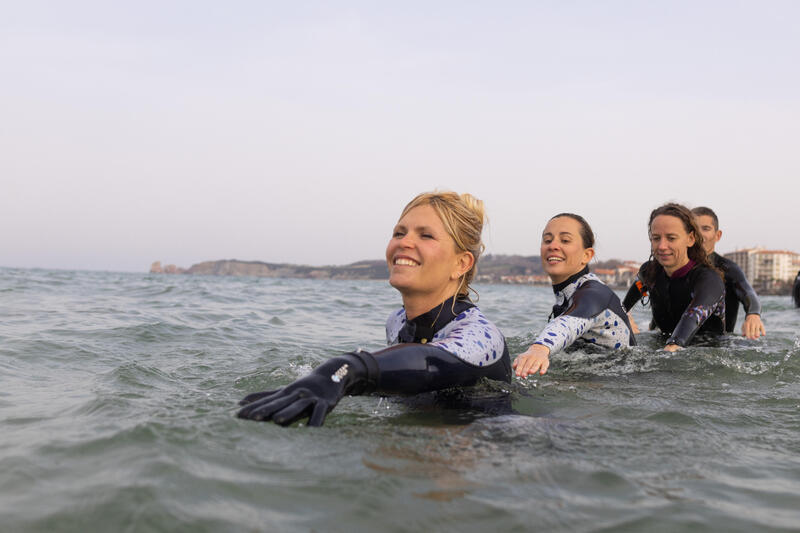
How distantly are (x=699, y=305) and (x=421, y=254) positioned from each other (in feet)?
14.2

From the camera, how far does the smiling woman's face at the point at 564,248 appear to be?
554 centimetres

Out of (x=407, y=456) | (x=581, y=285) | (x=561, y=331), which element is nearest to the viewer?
(x=407, y=456)

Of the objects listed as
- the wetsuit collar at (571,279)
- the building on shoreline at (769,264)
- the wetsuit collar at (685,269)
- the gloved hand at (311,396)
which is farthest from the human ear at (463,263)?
the building on shoreline at (769,264)

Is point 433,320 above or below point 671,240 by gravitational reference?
below

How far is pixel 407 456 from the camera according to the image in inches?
108

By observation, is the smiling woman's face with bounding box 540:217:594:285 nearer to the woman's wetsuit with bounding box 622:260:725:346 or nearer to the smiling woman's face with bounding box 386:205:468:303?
the woman's wetsuit with bounding box 622:260:725:346

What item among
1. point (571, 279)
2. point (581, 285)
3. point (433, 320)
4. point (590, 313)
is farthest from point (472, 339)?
point (571, 279)

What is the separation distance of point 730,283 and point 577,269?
3818mm

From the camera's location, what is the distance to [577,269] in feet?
18.5

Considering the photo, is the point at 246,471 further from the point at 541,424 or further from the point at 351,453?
the point at 541,424

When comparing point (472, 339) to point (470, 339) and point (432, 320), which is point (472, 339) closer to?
point (470, 339)

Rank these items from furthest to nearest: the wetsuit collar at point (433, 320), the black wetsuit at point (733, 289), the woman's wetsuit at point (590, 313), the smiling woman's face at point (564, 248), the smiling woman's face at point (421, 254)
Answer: the black wetsuit at point (733, 289), the smiling woman's face at point (564, 248), the woman's wetsuit at point (590, 313), the wetsuit collar at point (433, 320), the smiling woman's face at point (421, 254)

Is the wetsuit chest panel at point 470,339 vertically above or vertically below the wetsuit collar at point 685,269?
below

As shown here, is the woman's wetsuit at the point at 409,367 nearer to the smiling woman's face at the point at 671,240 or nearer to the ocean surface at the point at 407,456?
the ocean surface at the point at 407,456
